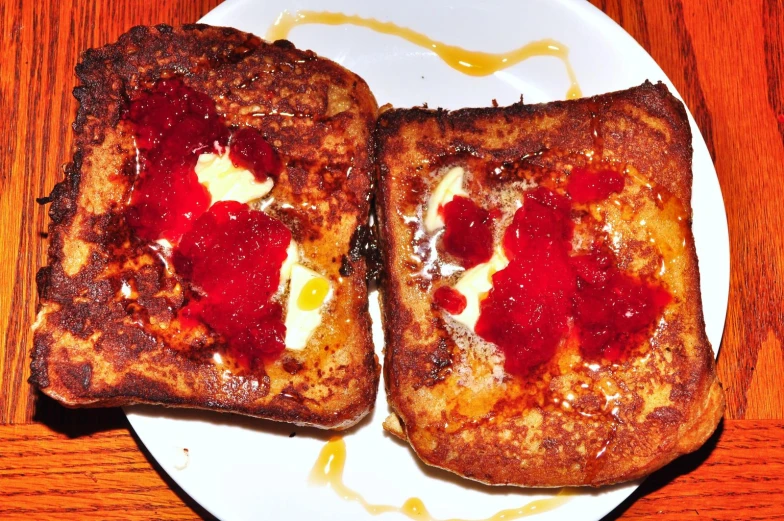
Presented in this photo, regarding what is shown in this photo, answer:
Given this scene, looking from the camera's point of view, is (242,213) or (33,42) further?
(33,42)

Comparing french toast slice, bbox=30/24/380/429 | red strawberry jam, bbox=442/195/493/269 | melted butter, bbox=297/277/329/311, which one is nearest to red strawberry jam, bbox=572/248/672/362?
red strawberry jam, bbox=442/195/493/269

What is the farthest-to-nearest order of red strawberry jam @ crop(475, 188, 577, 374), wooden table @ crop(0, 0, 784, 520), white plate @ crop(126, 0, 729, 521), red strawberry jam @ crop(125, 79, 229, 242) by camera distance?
wooden table @ crop(0, 0, 784, 520)
white plate @ crop(126, 0, 729, 521)
red strawberry jam @ crop(125, 79, 229, 242)
red strawberry jam @ crop(475, 188, 577, 374)

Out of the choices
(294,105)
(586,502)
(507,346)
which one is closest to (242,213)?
(294,105)

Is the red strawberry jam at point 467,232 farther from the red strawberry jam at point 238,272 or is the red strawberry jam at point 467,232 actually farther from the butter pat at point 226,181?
the butter pat at point 226,181

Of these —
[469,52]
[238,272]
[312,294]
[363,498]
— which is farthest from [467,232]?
[363,498]

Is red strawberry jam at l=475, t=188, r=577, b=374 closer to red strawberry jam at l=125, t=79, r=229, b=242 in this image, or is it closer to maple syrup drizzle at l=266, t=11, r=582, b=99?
maple syrup drizzle at l=266, t=11, r=582, b=99

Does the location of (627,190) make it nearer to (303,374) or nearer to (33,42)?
(303,374)
